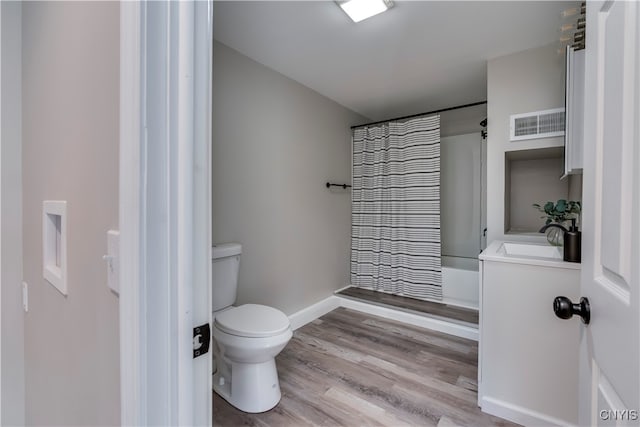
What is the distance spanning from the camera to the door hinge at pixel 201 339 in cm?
49

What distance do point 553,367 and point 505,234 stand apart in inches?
40.3

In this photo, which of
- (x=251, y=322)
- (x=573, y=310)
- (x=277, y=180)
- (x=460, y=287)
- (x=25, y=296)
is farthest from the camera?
(x=460, y=287)

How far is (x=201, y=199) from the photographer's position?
49 centimetres

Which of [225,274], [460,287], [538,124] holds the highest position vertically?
[538,124]

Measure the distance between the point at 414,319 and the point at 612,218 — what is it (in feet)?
7.47

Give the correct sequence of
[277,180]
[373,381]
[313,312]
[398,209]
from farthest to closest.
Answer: [398,209], [313,312], [277,180], [373,381]

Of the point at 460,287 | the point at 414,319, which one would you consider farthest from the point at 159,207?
the point at 460,287

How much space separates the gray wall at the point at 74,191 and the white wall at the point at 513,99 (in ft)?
Answer: 7.72

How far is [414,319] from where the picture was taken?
2.57 m

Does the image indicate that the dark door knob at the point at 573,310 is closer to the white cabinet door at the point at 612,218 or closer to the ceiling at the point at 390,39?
the white cabinet door at the point at 612,218

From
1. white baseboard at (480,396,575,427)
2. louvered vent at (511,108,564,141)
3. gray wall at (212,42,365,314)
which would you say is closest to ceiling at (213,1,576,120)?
gray wall at (212,42,365,314)

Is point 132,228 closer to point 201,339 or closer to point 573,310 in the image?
point 201,339

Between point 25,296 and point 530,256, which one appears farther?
point 530,256

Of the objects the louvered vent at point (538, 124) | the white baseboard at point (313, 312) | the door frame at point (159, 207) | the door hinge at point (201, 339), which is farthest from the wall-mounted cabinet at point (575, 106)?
the white baseboard at point (313, 312)
